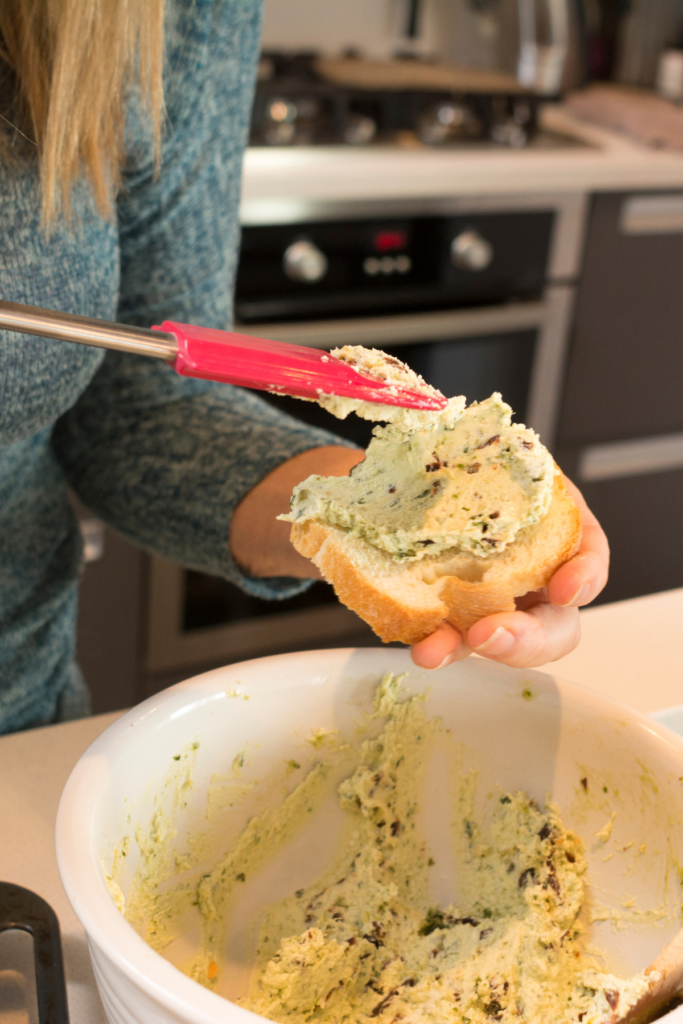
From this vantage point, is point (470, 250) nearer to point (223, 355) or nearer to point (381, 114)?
point (381, 114)

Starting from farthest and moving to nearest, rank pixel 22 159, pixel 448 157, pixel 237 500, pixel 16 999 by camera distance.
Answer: pixel 448 157
pixel 237 500
pixel 22 159
pixel 16 999

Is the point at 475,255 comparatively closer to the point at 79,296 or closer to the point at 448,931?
the point at 79,296

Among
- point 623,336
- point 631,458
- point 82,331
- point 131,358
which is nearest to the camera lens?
point 82,331

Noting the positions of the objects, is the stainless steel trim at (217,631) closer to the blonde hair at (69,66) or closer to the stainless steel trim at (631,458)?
the stainless steel trim at (631,458)

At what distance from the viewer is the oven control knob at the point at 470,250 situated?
155cm

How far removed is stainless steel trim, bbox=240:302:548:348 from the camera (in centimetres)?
149

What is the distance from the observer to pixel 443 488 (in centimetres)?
54

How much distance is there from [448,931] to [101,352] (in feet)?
1.41

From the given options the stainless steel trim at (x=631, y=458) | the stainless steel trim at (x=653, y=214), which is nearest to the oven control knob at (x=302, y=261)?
the stainless steel trim at (x=653, y=214)

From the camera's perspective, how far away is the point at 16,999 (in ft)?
1.48

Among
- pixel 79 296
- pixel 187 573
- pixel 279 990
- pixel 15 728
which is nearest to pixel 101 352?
pixel 79 296

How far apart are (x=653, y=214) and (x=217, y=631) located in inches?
41.4

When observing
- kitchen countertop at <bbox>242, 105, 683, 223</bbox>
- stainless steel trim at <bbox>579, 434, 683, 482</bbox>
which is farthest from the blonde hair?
stainless steel trim at <bbox>579, 434, 683, 482</bbox>

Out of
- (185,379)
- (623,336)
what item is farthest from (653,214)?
(185,379)
